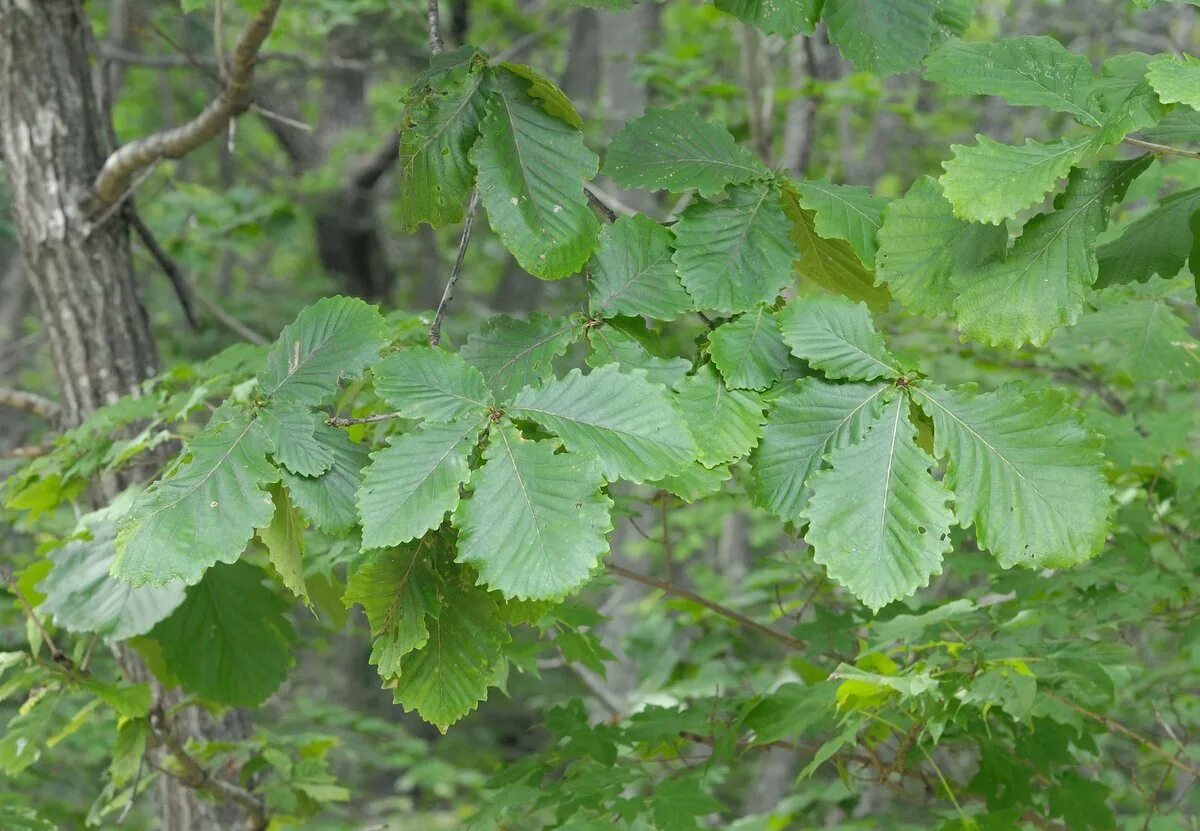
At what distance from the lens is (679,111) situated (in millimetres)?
1384

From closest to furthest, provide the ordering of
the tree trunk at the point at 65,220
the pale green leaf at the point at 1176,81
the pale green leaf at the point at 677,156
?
1. the pale green leaf at the point at 1176,81
2. the pale green leaf at the point at 677,156
3. the tree trunk at the point at 65,220

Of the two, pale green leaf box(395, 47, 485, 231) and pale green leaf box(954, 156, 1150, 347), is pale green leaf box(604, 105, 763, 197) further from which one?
pale green leaf box(954, 156, 1150, 347)

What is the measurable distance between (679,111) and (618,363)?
439 mm

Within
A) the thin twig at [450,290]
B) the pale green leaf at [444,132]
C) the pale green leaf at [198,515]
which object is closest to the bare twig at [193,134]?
the pale green leaf at [444,132]

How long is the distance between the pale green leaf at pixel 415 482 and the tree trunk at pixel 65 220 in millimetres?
1905

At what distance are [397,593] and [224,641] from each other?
1157 mm

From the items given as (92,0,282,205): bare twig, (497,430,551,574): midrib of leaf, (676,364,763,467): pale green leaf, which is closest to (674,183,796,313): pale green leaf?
(676,364,763,467): pale green leaf

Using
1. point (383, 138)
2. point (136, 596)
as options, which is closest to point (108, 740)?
point (136, 596)

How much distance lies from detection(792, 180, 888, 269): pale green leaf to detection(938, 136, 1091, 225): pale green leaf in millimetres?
145

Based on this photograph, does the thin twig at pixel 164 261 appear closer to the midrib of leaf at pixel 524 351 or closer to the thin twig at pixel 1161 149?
the midrib of leaf at pixel 524 351

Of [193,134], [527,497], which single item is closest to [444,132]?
[527,497]

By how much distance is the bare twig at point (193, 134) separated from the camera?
238cm

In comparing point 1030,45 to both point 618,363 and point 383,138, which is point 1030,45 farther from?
point 383,138

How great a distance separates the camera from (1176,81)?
0.97 meters
